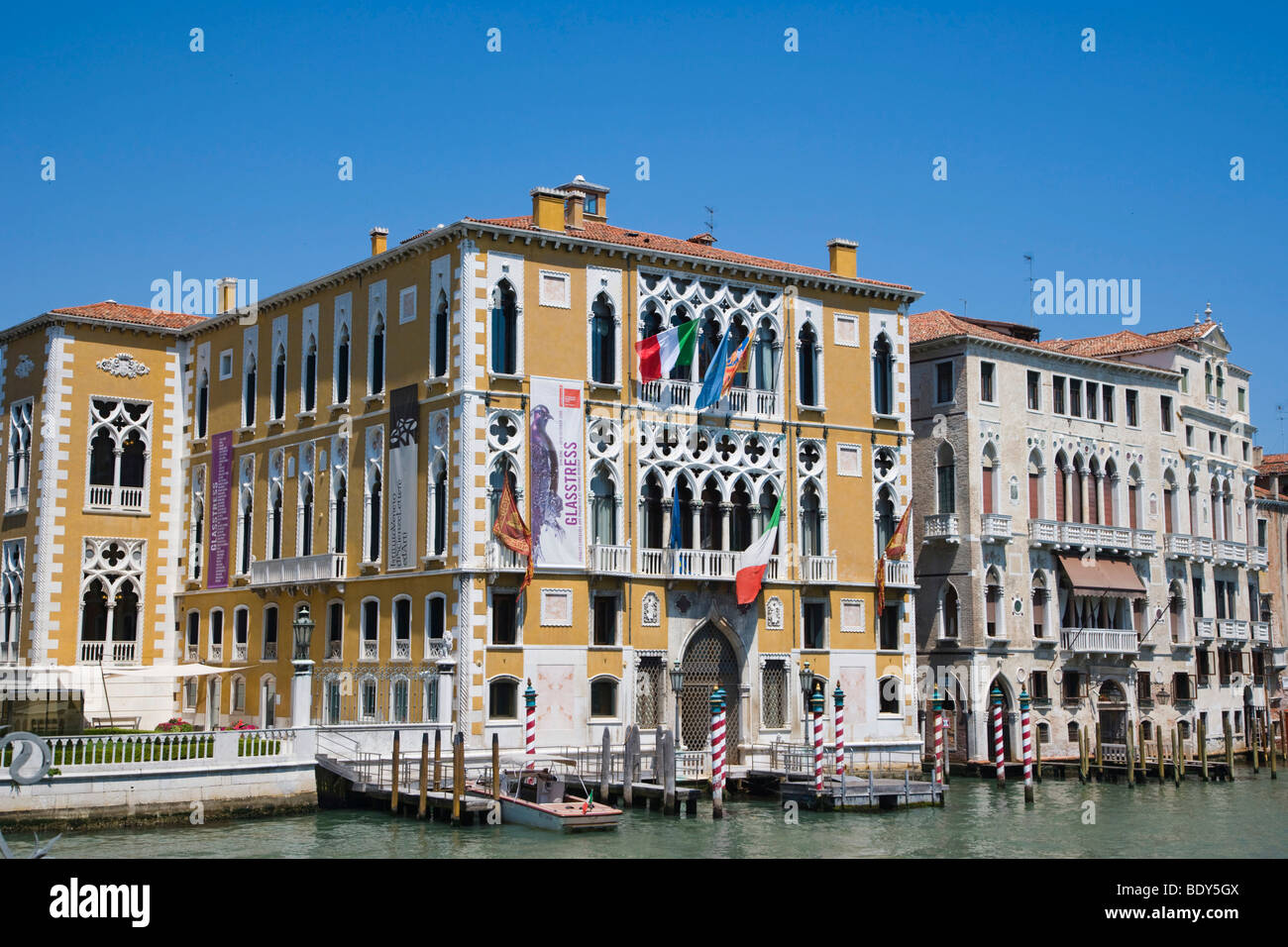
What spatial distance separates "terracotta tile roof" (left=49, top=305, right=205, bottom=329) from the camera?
38.6m

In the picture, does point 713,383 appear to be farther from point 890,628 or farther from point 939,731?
point 939,731

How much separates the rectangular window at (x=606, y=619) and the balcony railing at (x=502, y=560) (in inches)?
77.4

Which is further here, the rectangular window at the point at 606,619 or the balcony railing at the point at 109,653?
the balcony railing at the point at 109,653

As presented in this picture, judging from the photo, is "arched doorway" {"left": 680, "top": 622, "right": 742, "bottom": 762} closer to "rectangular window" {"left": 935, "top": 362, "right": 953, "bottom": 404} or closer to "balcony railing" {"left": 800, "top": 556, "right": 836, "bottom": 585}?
"balcony railing" {"left": 800, "top": 556, "right": 836, "bottom": 585}

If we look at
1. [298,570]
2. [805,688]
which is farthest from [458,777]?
[298,570]

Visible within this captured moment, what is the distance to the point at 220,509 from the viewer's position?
38.4m

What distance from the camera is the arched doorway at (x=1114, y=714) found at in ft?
140

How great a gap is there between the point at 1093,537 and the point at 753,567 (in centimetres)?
1363

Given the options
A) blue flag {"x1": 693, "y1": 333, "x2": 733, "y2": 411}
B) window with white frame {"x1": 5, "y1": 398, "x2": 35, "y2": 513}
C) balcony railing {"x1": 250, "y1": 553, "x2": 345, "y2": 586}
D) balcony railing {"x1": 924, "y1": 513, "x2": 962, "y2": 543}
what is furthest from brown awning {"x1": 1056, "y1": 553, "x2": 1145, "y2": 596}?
window with white frame {"x1": 5, "y1": 398, "x2": 35, "y2": 513}

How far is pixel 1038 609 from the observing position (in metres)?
41.5

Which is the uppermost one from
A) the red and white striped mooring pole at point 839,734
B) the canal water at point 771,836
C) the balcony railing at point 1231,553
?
the balcony railing at point 1231,553

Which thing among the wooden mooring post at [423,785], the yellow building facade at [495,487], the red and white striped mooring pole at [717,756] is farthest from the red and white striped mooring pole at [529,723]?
the red and white striped mooring pole at [717,756]

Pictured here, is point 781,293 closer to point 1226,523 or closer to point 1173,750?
point 1173,750

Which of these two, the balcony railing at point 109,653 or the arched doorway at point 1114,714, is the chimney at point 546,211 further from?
the arched doorway at point 1114,714
